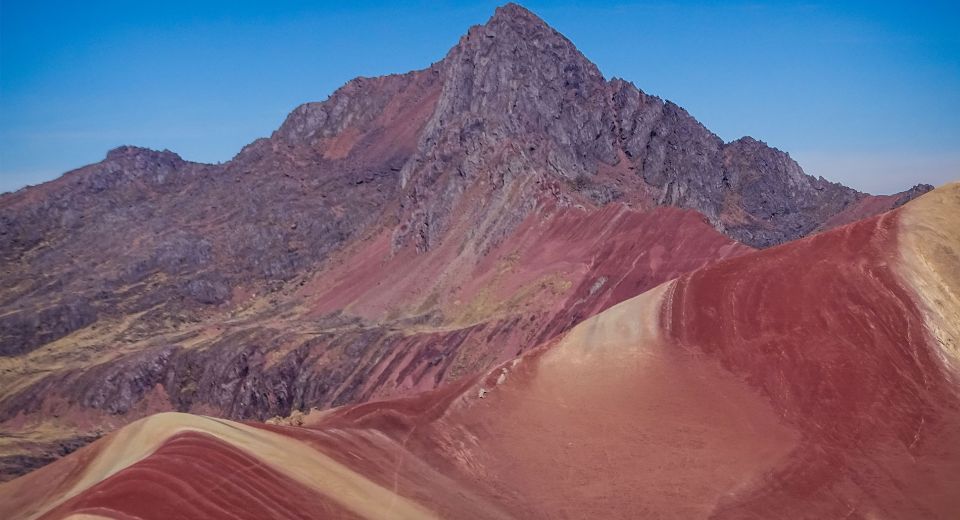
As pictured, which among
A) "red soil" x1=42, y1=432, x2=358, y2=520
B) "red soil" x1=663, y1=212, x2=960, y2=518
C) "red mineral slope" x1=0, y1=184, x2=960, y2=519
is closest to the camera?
"red soil" x1=42, y1=432, x2=358, y2=520

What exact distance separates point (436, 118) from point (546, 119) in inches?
525

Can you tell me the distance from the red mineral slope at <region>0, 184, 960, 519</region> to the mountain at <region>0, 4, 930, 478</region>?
537 inches

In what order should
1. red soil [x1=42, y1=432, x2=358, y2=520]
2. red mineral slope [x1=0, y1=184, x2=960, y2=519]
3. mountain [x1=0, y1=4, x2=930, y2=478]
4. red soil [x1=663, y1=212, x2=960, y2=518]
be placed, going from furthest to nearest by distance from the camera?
mountain [x1=0, y1=4, x2=930, y2=478], red soil [x1=663, y1=212, x2=960, y2=518], red mineral slope [x1=0, y1=184, x2=960, y2=519], red soil [x1=42, y1=432, x2=358, y2=520]

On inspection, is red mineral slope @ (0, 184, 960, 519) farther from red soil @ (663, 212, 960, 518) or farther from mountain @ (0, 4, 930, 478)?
mountain @ (0, 4, 930, 478)

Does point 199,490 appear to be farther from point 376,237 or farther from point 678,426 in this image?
point 376,237

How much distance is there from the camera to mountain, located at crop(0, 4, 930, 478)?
198 ft

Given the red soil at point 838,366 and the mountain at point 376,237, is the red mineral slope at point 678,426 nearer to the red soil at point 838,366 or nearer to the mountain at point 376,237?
the red soil at point 838,366

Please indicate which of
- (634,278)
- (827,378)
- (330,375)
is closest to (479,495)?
(827,378)

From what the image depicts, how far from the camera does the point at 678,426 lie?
3369cm

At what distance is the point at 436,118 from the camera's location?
4107 inches

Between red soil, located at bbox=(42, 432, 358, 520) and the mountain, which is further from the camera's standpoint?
the mountain

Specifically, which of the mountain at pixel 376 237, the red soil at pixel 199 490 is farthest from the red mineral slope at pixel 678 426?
the mountain at pixel 376 237

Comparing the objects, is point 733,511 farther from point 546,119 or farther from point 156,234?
point 156,234

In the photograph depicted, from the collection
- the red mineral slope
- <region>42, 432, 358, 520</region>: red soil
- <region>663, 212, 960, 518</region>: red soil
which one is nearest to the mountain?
<region>663, 212, 960, 518</region>: red soil
